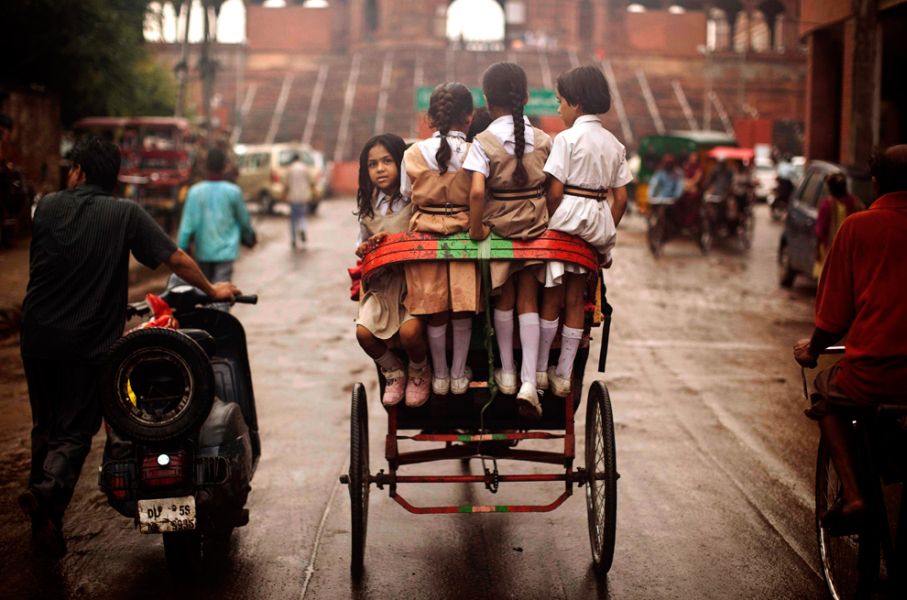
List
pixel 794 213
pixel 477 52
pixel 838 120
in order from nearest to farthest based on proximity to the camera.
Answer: pixel 794 213 < pixel 838 120 < pixel 477 52

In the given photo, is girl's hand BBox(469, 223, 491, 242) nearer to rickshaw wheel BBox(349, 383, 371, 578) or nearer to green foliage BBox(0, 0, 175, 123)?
rickshaw wheel BBox(349, 383, 371, 578)

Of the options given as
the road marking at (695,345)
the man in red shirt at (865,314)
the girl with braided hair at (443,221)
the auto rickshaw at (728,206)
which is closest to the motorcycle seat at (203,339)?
the girl with braided hair at (443,221)

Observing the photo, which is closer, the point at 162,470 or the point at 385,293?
the point at 162,470

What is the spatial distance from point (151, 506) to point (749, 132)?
49765 millimetres

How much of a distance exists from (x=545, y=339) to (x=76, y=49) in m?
18.9

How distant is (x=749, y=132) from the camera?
5122 cm

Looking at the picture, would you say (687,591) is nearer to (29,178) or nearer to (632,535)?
(632,535)

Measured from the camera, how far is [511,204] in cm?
460

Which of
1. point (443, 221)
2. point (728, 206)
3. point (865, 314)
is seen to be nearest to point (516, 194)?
point (443, 221)

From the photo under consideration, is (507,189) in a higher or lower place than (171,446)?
higher

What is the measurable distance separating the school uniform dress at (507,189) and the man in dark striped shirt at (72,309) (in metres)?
1.45

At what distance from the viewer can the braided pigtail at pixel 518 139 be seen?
15.0 feet

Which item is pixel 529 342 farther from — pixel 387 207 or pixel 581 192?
pixel 387 207

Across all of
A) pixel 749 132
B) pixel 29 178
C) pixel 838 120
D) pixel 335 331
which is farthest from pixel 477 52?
pixel 335 331
